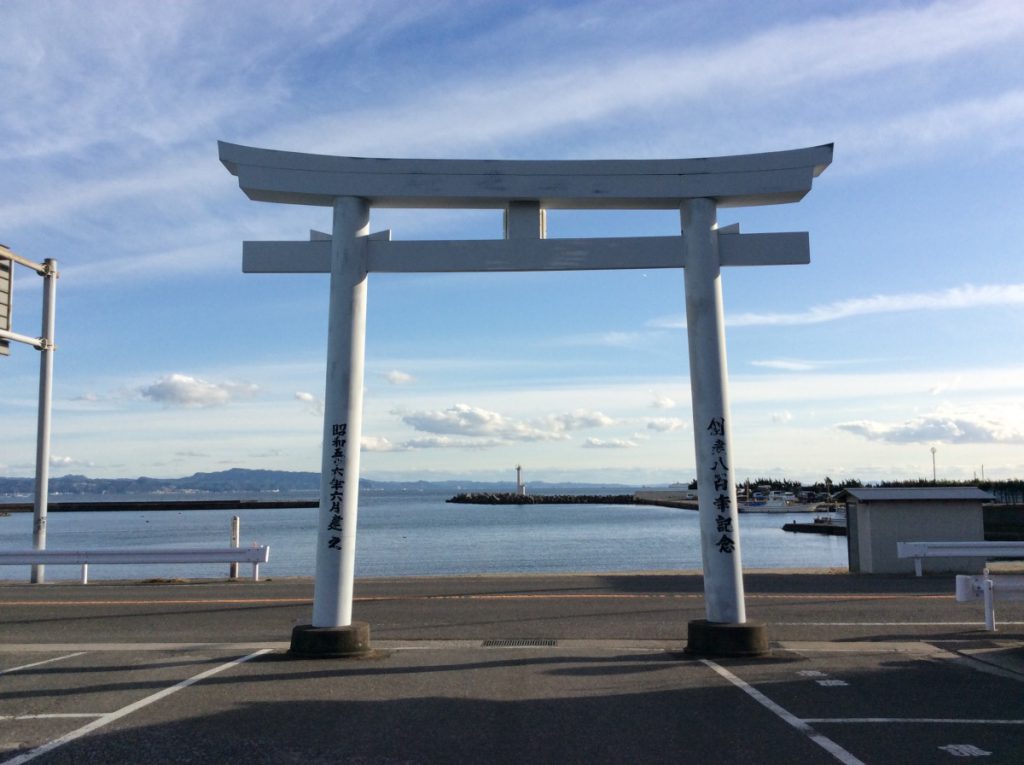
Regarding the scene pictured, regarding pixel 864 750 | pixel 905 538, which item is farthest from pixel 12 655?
pixel 905 538

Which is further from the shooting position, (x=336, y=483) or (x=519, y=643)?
(x=519, y=643)

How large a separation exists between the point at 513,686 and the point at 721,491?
10.7 ft

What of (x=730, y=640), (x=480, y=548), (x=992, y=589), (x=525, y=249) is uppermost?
(x=525, y=249)

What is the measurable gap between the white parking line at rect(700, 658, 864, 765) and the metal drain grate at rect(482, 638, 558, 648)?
231cm

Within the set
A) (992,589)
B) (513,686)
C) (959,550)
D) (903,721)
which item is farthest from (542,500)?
(903,721)

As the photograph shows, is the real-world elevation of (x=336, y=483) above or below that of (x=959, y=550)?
above

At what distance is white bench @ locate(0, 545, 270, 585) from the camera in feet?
56.4

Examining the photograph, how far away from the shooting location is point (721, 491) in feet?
31.9

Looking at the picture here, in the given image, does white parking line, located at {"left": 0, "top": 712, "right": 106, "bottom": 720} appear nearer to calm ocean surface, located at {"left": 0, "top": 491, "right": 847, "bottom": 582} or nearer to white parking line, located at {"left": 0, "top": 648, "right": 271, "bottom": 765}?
white parking line, located at {"left": 0, "top": 648, "right": 271, "bottom": 765}

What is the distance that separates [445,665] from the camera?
905 centimetres

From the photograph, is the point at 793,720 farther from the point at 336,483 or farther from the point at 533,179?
the point at 533,179

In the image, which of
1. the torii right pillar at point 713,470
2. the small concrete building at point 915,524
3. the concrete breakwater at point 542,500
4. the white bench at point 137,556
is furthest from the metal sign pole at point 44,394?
the concrete breakwater at point 542,500

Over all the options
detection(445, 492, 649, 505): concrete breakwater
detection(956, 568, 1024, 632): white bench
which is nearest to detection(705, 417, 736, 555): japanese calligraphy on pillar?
detection(956, 568, 1024, 632): white bench

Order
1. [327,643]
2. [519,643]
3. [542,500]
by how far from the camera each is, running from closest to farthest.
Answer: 1. [327,643]
2. [519,643]
3. [542,500]
